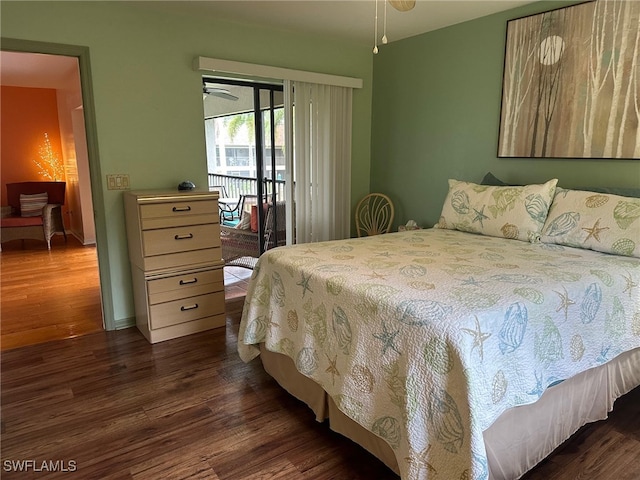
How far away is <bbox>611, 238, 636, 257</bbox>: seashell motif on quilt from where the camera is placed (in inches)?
82.4

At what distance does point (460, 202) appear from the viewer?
291 cm

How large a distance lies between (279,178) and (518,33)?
2297 mm

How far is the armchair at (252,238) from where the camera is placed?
13.8ft

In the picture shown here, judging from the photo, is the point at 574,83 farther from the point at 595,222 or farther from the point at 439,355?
the point at 439,355

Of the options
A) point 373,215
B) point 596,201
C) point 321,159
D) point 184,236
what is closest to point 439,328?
point 596,201

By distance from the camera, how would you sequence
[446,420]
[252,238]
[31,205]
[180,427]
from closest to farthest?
[446,420] < [180,427] < [252,238] < [31,205]

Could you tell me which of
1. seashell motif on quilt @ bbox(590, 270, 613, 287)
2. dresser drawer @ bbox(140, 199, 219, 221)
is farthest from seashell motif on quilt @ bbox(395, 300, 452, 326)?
dresser drawer @ bbox(140, 199, 219, 221)

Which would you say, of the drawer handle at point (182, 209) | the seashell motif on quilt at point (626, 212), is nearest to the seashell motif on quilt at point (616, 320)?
the seashell motif on quilt at point (626, 212)

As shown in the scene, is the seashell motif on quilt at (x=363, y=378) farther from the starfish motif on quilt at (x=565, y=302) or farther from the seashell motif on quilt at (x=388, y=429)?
the starfish motif on quilt at (x=565, y=302)

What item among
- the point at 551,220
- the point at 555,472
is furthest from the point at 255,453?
the point at 551,220

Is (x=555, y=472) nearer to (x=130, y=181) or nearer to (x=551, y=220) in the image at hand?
(x=551, y=220)

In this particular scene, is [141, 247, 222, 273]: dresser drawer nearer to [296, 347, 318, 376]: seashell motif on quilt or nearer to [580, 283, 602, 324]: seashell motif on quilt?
[296, 347, 318, 376]: seashell motif on quilt

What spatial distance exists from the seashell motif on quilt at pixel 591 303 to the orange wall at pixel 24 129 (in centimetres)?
749

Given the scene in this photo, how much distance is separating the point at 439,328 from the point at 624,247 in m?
1.41
